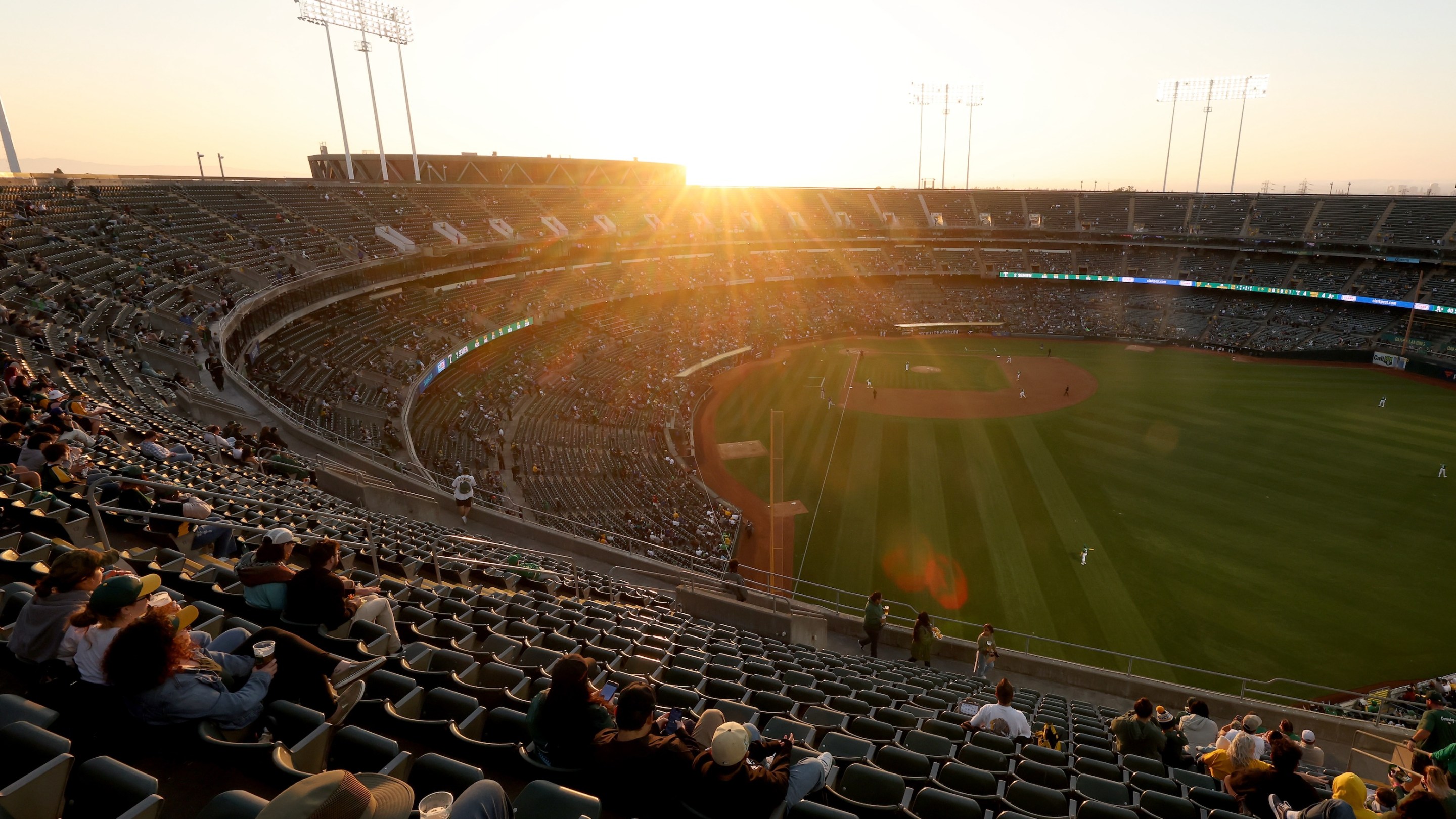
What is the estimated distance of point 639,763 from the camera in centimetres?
417

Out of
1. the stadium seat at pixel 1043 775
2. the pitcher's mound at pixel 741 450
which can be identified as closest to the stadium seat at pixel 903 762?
the stadium seat at pixel 1043 775

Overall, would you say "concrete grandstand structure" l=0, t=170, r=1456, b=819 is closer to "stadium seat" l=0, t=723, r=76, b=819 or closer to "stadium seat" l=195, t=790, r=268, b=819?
"stadium seat" l=0, t=723, r=76, b=819

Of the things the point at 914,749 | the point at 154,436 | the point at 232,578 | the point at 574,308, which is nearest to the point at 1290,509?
the point at 914,749

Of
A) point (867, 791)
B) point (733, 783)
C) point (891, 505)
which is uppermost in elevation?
point (733, 783)

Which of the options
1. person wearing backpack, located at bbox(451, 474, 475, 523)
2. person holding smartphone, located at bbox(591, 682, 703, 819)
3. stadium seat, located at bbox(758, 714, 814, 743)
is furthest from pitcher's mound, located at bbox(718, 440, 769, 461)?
person holding smartphone, located at bbox(591, 682, 703, 819)

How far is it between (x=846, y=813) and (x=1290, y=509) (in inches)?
1198

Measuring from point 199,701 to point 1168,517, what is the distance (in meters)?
29.6

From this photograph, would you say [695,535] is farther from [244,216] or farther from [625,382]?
[244,216]

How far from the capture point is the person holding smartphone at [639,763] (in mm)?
4164

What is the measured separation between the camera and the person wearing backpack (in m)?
18.0

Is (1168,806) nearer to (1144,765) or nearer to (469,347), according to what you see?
(1144,765)

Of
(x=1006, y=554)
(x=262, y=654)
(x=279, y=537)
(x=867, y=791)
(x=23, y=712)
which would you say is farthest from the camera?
(x=1006, y=554)

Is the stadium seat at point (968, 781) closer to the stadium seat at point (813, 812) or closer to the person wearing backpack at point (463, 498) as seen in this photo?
the stadium seat at point (813, 812)

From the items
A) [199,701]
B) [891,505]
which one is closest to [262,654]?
[199,701]
